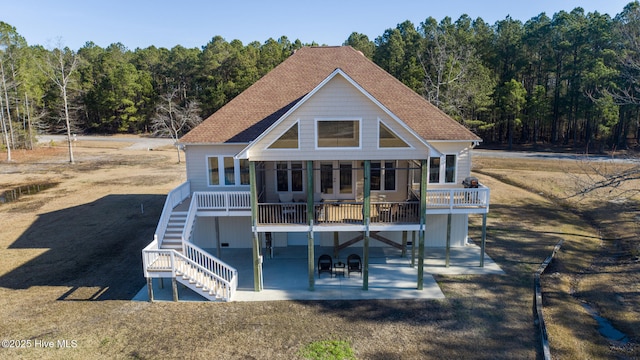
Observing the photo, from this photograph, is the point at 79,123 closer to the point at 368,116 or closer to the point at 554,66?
the point at 368,116

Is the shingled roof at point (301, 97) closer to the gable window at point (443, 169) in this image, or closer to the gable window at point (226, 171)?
the gable window at point (226, 171)

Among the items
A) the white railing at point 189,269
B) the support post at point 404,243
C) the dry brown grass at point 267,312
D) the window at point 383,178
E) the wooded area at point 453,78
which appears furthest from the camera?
the wooded area at point 453,78

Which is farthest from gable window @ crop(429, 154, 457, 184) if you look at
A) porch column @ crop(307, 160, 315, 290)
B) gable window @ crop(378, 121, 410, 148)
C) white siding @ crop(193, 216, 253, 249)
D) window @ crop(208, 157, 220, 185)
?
window @ crop(208, 157, 220, 185)

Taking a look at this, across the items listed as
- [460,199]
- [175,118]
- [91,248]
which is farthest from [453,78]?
[175,118]

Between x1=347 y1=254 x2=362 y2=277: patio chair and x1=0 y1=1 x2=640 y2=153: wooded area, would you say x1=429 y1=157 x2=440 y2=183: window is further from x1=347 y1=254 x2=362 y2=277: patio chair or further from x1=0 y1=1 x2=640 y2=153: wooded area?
x1=0 y1=1 x2=640 y2=153: wooded area

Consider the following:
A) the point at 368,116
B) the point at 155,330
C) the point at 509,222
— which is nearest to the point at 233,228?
the point at 155,330

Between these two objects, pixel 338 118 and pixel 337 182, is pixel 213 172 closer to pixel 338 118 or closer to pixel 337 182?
pixel 337 182

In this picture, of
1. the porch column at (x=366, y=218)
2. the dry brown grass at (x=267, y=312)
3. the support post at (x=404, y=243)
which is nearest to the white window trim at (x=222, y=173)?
the dry brown grass at (x=267, y=312)
